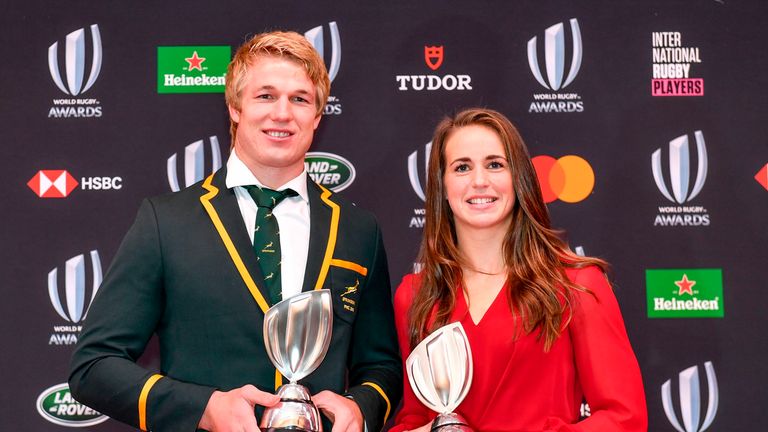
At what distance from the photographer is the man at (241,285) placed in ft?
7.09

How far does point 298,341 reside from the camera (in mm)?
2037

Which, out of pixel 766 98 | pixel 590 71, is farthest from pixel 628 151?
pixel 766 98

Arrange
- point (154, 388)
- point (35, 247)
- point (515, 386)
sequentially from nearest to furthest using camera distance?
point (154, 388) < point (515, 386) < point (35, 247)

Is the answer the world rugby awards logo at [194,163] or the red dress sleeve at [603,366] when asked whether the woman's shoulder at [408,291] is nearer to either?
the red dress sleeve at [603,366]

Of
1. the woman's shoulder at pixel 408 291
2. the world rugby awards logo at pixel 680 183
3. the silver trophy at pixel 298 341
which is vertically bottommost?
the silver trophy at pixel 298 341

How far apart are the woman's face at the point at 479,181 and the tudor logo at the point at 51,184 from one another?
1.67 meters

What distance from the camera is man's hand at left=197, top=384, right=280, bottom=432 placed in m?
1.99

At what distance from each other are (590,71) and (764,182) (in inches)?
32.7

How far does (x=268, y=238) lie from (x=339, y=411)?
53 centimetres

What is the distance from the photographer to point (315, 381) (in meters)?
2.31

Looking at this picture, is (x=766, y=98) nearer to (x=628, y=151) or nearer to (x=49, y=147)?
(x=628, y=151)

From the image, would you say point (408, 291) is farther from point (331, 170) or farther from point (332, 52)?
point (332, 52)

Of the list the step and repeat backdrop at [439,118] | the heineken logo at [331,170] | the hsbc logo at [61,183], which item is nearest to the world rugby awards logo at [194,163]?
the step and repeat backdrop at [439,118]

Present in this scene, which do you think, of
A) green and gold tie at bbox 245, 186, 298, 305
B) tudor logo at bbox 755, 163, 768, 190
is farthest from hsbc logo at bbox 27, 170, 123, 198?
tudor logo at bbox 755, 163, 768, 190
